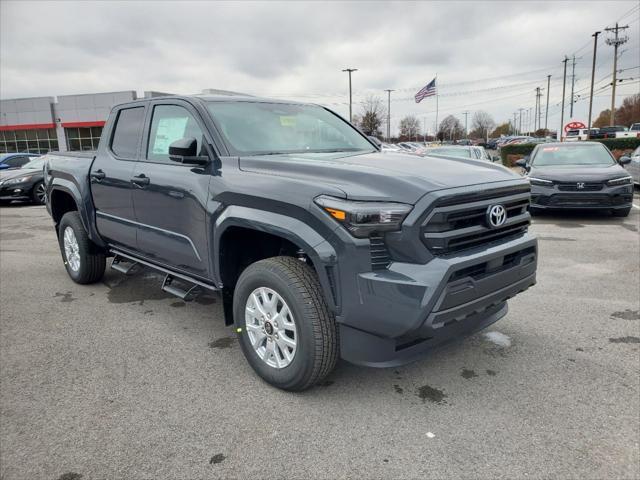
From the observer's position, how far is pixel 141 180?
407 cm

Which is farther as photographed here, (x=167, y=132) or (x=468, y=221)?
(x=167, y=132)

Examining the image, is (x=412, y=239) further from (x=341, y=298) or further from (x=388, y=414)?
(x=388, y=414)

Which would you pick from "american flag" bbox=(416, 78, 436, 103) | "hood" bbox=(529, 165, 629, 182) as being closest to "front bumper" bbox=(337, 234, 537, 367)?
"hood" bbox=(529, 165, 629, 182)

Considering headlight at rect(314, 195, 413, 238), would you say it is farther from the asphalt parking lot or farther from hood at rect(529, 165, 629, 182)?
hood at rect(529, 165, 629, 182)

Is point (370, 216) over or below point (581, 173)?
over

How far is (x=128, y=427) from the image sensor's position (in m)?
2.79

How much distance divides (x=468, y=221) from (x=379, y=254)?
62 cm

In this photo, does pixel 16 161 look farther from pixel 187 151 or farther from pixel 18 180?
pixel 187 151

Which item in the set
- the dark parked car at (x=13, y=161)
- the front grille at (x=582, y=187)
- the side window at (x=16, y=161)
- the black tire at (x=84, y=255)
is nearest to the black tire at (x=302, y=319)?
the black tire at (x=84, y=255)

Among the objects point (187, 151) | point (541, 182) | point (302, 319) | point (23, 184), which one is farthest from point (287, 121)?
point (23, 184)

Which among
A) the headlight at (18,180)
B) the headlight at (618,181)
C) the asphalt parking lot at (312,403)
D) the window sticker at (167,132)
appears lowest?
the asphalt parking lot at (312,403)

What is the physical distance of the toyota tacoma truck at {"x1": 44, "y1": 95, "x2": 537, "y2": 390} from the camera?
8.54 feet

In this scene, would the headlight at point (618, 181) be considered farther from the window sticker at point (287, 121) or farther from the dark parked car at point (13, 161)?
the dark parked car at point (13, 161)

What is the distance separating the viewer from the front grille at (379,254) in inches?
103
